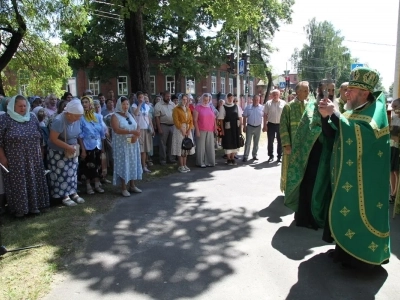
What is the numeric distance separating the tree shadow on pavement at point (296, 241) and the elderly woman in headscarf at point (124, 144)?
2.87m

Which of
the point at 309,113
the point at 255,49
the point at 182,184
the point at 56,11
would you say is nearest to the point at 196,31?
the point at 255,49

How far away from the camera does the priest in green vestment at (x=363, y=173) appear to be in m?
3.56

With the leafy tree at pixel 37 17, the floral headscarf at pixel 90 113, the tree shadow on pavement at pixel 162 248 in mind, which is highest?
the leafy tree at pixel 37 17

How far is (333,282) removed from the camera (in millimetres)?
3641

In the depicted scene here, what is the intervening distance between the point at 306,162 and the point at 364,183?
1.27 m

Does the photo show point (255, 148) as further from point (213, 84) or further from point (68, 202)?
point (213, 84)

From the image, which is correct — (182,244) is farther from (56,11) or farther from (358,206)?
A: (56,11)

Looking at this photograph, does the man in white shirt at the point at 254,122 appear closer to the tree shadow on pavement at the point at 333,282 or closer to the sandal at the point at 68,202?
the sandal at the point at 68,202

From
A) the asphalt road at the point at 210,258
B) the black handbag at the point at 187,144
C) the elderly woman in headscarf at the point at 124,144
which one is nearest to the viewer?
the asphalt road at the point at 210,258

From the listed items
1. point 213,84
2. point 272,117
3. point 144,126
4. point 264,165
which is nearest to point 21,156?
point 144,126

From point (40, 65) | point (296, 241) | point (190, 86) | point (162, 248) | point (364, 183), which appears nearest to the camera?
point (364, 183)

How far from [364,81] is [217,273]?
2330mm

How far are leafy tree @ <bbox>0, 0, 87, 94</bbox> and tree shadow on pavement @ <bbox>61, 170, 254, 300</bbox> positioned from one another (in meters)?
8.92

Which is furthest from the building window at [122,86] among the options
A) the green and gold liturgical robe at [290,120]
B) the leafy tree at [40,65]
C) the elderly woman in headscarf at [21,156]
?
the green and gold liturgical robe at [290,120]
